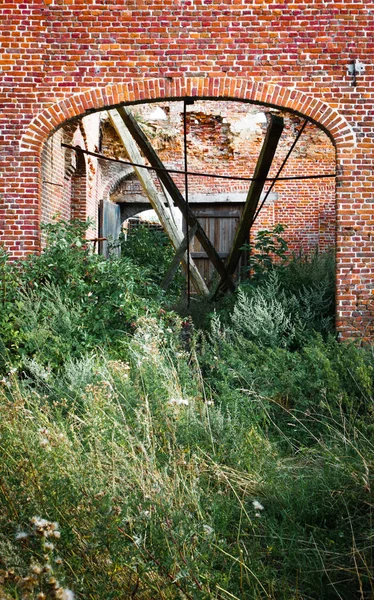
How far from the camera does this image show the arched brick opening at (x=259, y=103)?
7.93 meters

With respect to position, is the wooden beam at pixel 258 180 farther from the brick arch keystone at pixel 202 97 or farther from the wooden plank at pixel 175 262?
the brick arch keystone at pixel 202 97

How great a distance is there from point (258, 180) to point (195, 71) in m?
2.13

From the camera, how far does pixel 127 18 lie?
26.3 ft

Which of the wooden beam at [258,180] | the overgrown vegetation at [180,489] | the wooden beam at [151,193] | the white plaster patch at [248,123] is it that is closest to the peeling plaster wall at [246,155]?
the white plaster patch at [248,123]

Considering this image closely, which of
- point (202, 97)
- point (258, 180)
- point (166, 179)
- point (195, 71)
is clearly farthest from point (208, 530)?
point (166, 179)

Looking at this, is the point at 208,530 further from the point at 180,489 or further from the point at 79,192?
the point at 79,192

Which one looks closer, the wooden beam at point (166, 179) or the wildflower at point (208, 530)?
the wildflower at point (208, 530)

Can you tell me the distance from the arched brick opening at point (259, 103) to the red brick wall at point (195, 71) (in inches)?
0.4

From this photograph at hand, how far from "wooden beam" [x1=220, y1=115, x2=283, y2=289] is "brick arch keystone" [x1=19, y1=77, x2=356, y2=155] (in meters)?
1.10

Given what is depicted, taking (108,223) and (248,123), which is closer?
(248,123)

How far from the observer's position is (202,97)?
796cm

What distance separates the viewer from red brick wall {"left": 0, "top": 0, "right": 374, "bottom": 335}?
7941mm

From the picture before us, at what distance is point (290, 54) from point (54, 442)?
574 cm

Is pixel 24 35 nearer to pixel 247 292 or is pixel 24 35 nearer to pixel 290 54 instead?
pixel 290 54
